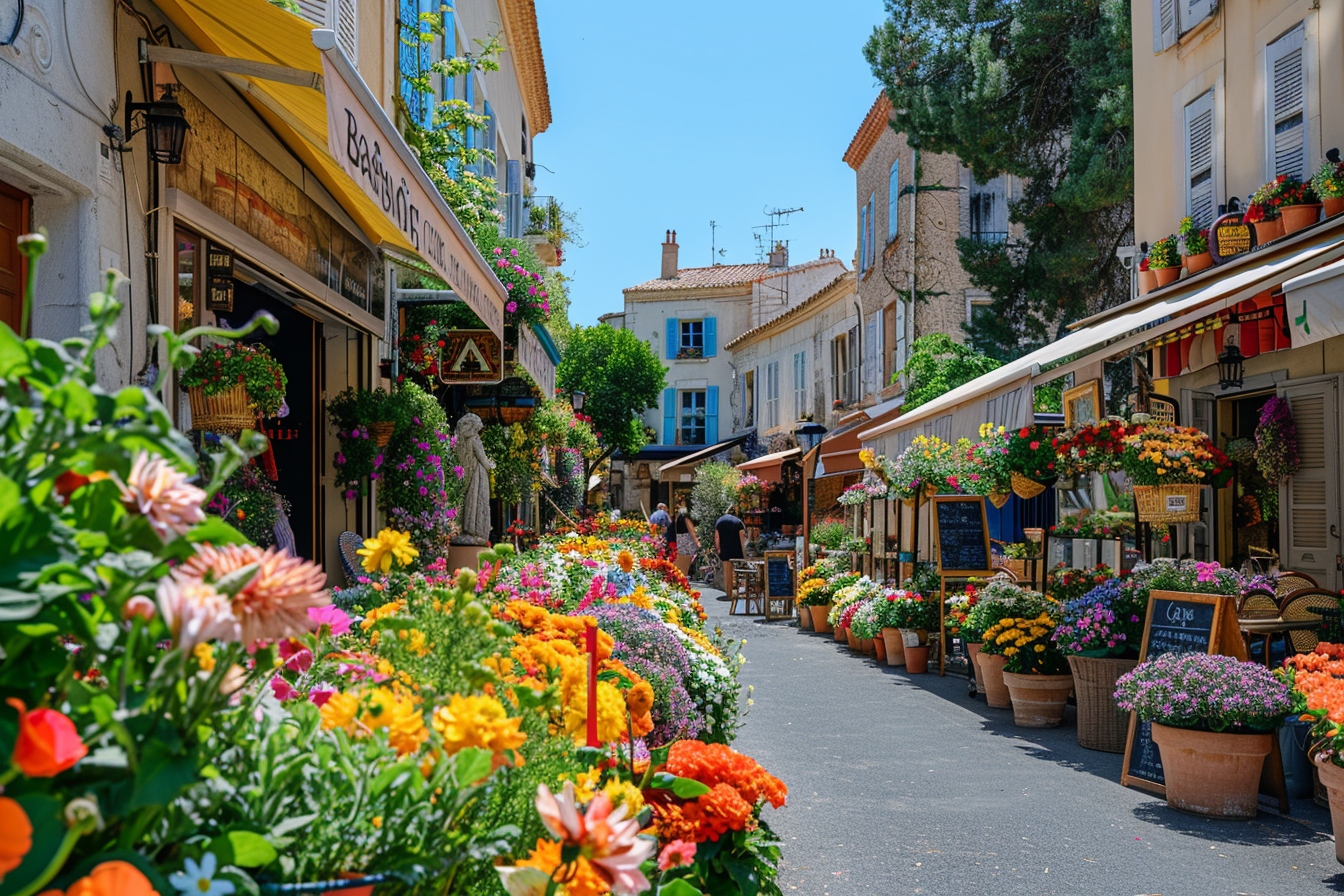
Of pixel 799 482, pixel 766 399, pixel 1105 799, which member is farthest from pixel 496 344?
pixel 766 399

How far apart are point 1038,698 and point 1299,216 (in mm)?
4260

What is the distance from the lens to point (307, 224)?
277 inches

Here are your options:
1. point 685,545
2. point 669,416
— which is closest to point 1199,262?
point 685,545

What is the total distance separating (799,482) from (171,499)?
2518cm

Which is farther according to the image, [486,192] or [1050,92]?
[1050,92]

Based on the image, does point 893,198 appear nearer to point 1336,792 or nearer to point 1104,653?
point 1104,653

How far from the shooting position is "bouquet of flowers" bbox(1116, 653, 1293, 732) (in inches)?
216

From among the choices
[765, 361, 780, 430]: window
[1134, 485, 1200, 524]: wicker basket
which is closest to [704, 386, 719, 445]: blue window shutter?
[765, 361, 780, 430]: window

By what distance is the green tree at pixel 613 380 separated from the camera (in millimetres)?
37562

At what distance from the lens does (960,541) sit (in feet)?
37.6

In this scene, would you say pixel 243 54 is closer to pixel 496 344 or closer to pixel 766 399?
pixel 496 344

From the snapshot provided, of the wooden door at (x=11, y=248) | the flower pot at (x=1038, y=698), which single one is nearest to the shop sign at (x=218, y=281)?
the wooden door at (x=11, y=248)

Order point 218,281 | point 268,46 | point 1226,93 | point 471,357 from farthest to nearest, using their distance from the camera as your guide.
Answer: point 1226,93
point 471,357
point 218,281
point 268,46

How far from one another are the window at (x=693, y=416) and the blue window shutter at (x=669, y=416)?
13.2 inches
